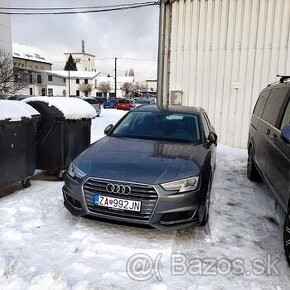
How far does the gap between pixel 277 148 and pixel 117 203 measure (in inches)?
82.7

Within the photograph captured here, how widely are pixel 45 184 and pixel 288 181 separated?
3.95m

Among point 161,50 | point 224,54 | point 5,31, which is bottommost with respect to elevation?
point 224,54

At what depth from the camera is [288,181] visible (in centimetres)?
346

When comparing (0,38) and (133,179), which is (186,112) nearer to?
(133,179)

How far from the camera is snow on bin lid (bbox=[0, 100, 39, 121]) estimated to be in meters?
4.75

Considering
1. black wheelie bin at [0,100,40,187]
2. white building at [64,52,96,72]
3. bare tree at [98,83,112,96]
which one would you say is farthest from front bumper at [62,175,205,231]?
white building at [64,52,96,72]

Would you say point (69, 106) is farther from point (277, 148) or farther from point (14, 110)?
point (277, 148)

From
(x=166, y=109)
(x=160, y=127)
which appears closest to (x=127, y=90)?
(x=166, y=109)

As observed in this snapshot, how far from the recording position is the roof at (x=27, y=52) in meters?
74.6

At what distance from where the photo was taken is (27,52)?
78062mm

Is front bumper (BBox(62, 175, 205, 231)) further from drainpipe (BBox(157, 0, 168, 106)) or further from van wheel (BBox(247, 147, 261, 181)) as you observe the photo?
drainpipe (BBox(157, 0, 168, 106))

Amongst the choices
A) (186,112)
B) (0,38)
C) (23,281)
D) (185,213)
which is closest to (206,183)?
(185,213)

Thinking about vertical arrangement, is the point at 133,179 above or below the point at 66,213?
above

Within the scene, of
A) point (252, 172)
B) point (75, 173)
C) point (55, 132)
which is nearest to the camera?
point (75, 173)
